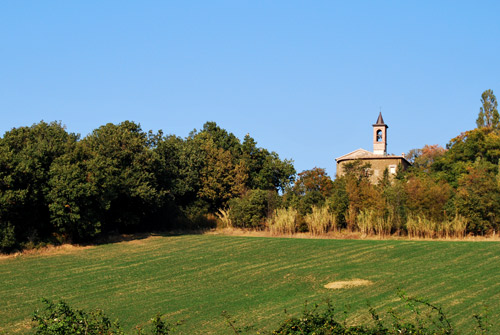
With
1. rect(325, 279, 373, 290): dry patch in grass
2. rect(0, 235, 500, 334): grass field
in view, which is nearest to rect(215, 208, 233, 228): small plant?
rect(0, 235, 500, 334): grass field

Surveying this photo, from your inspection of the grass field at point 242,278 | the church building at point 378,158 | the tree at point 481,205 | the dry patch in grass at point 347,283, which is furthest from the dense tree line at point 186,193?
the dry patch in grass at point 347,283

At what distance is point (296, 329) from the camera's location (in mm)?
8305

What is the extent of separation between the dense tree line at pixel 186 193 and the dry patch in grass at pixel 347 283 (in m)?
16.7

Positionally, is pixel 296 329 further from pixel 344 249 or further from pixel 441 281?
pixel 344 249

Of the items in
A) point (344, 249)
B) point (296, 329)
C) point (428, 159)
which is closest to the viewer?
point (296, 329)

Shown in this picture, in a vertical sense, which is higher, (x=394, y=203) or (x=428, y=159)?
(x=428, y=159)

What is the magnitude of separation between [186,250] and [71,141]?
12.7 meters

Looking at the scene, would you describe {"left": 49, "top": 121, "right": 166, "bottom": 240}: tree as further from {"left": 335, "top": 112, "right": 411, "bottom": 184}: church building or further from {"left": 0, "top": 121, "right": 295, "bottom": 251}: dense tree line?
{"left": 335, "top": 112, "right": 411, "bottom": 184}: church building

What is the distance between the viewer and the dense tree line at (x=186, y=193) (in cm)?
3859

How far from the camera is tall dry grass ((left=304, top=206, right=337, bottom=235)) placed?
45281mm

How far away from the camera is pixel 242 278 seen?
93.9 feet

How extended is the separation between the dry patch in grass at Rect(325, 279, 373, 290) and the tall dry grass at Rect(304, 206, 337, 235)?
18770mm

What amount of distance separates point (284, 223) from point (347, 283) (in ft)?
68.9

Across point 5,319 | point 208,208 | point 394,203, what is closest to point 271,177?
point 208,208
